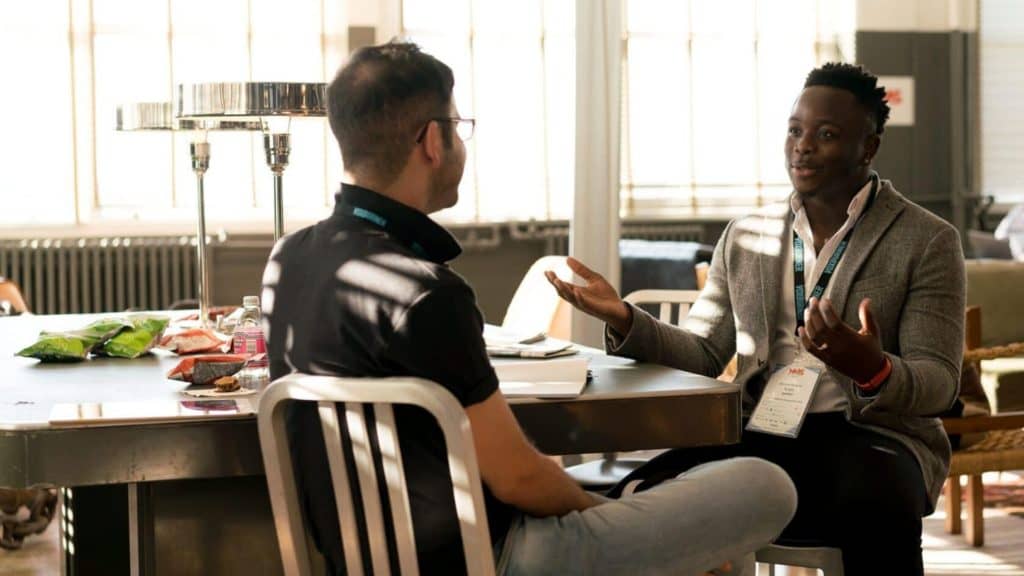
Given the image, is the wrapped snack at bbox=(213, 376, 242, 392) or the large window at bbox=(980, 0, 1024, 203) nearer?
the wrapped snack at bbox=(213, 376, 242, 392)

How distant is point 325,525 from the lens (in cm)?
192

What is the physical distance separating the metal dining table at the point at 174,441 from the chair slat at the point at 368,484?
0.26m

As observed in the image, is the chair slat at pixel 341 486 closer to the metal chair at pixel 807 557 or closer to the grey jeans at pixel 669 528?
the grey jeans at pixel 669 528

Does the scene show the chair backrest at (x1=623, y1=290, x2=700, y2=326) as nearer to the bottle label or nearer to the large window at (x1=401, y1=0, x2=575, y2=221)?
the bottle label

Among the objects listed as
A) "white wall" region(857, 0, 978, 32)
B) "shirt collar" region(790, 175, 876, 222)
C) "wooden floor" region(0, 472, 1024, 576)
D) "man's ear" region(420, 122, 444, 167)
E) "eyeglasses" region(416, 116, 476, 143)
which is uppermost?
"white wall" region(857, 0, 978, 32)

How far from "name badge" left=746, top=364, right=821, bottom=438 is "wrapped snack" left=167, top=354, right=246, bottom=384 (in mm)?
972

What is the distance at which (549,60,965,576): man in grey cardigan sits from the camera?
2.54m

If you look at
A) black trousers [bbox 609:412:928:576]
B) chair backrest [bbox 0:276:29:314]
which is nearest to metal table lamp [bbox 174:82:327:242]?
black trousers [bbox 609:412:928:576]

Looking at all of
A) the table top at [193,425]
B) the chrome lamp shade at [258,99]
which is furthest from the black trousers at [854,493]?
the chrome lamp shade at [258,99]

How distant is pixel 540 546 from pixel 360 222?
1.63ft

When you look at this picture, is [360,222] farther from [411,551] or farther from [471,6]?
[471,6]

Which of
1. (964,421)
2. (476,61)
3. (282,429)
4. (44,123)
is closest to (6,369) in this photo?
(282,429)

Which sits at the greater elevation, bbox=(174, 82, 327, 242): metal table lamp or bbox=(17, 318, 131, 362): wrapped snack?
bbox=(174, 82, 327, 242): metal table lamp

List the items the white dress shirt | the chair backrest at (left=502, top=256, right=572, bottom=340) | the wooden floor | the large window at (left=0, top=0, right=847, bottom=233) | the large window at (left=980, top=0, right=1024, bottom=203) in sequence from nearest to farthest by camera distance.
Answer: the white dress shirt
the chair backrest at (left=502, top=256, right=572, bottom=340)
the wooden floor
the large window at (left=0, top=0, right=847, bottom=233)
the large window at (left=980, top=0, right=1024, bottom=203)
